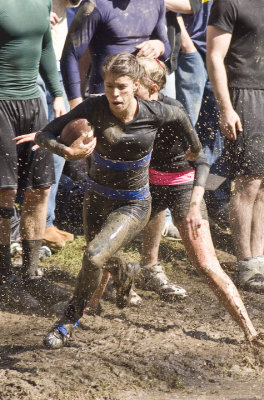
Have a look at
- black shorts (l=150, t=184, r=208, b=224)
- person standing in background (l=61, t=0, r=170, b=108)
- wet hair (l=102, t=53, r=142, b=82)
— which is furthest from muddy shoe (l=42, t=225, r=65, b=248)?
wet hair (l=102, t=53, r=142, b=82)

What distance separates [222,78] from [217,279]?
2.01 metres

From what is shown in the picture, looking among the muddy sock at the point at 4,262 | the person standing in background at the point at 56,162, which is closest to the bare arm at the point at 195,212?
the muddy sock at the point at 4,262

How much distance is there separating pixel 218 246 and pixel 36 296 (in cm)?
243

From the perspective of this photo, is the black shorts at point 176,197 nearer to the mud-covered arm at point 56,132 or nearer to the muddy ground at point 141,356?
the muddy ground at point 141,356

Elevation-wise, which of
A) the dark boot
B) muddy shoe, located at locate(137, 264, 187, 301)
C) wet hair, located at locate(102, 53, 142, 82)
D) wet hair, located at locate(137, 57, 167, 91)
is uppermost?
wet hair, located at locate(102, 53, 142, 82)

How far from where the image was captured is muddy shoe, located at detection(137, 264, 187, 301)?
7086mm

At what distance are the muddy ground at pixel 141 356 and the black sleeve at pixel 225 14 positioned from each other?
2337mm

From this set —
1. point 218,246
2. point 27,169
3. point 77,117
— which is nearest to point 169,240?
point 218,246

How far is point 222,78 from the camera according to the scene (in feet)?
24.0

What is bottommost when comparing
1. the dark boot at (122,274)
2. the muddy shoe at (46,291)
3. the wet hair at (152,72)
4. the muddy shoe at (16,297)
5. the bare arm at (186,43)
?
the muddy shoe at (46,291)

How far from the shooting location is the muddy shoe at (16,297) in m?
6.70

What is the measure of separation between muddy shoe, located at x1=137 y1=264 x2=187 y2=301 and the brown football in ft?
6.51

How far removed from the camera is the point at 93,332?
6250mm

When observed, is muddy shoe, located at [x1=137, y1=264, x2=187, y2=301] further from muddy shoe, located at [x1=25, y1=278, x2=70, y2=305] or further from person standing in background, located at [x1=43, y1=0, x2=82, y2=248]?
person standing in background, located at [x1=43, y1=0, x2=82, y2=248]
